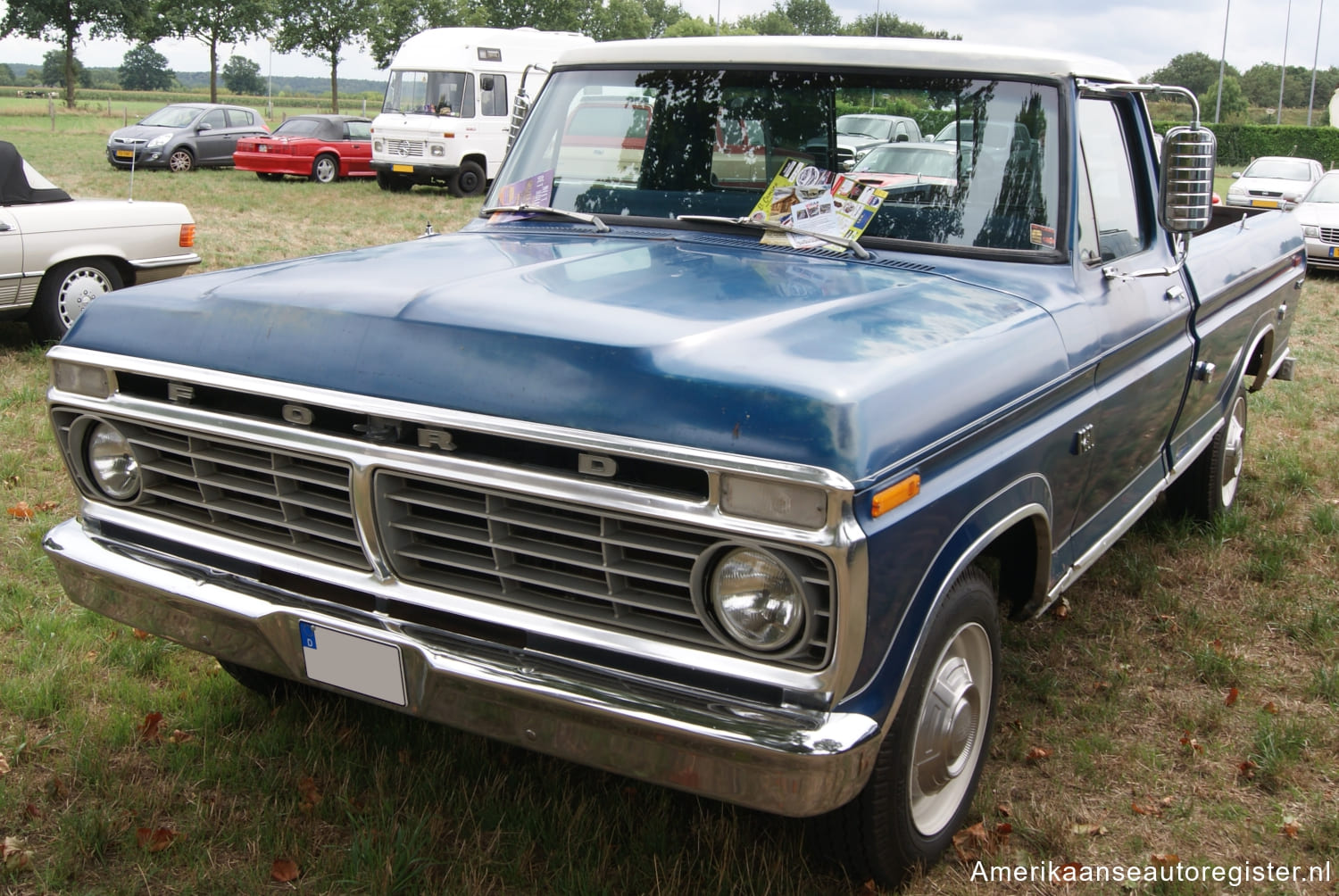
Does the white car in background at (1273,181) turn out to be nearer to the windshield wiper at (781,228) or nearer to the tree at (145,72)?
the windshield wiper at (781,228)

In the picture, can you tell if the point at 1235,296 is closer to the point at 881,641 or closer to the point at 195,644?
the point at 881,641

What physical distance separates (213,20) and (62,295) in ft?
134

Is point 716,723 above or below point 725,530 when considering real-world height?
below

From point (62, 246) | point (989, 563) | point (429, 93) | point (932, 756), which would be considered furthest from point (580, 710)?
point (429, 93)

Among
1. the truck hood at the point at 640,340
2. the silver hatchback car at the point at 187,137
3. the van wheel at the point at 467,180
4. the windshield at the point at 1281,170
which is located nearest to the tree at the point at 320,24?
the silver hatchback car at the point at 187,137

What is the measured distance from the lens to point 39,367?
24.7 feet

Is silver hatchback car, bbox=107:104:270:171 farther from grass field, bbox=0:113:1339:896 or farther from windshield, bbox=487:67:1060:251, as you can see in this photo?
windshield, bbox=487:67:1060:251

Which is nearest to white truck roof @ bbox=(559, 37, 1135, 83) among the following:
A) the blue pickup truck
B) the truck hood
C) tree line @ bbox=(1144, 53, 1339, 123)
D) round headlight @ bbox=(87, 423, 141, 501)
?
the blue pickup truck

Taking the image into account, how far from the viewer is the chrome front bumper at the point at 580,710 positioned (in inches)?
83.8

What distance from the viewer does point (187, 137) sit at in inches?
906

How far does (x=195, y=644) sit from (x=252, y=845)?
22.0 inches

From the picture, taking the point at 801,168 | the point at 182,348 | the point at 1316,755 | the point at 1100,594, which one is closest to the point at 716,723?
the point at 182,348

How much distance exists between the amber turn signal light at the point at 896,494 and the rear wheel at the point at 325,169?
2180cm

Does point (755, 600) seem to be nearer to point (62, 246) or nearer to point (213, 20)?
point (62, 246)
